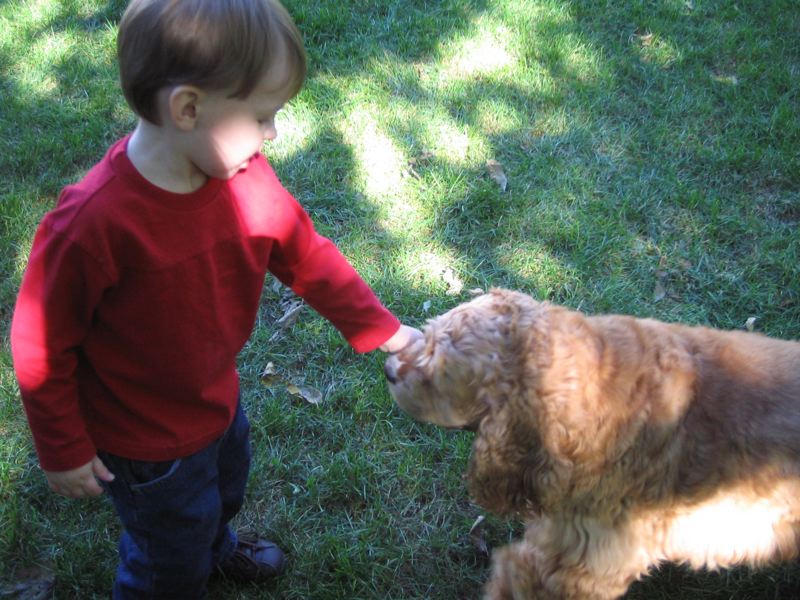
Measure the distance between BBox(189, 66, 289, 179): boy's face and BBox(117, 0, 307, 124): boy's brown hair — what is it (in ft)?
0.10

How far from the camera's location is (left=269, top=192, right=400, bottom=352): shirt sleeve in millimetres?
2281

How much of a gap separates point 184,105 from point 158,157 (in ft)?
0.54

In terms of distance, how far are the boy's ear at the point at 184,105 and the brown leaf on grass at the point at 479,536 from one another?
6.76 feet

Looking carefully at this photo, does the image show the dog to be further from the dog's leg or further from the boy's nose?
the boy's nose

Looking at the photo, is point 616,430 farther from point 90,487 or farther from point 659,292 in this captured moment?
point 659,292

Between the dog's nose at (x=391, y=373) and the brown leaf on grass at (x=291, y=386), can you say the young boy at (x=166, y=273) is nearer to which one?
the dog's nose at (x=391, y=373)

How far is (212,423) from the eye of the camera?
2.19 meters

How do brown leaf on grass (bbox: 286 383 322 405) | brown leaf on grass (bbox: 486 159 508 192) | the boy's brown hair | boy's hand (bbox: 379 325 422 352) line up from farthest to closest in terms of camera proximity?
brown leaf on grass (bbox: 486 159 508 192) < brown leaf on grass (bbox: 286 383 322 405) < boy's hand (bbox: 379 325 422 352) < the boy's brown hair

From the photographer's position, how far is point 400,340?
8.52ft

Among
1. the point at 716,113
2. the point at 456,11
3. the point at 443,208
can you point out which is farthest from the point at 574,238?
the point at 456,11

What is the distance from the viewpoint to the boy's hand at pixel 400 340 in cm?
258

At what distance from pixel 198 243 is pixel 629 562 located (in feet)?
5.75

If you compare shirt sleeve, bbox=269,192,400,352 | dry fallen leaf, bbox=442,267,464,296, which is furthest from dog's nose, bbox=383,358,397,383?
dry fallen leaf, bbox=442,267,464,296

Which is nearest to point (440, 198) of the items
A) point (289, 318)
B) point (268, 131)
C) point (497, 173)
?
point (497, 173)
